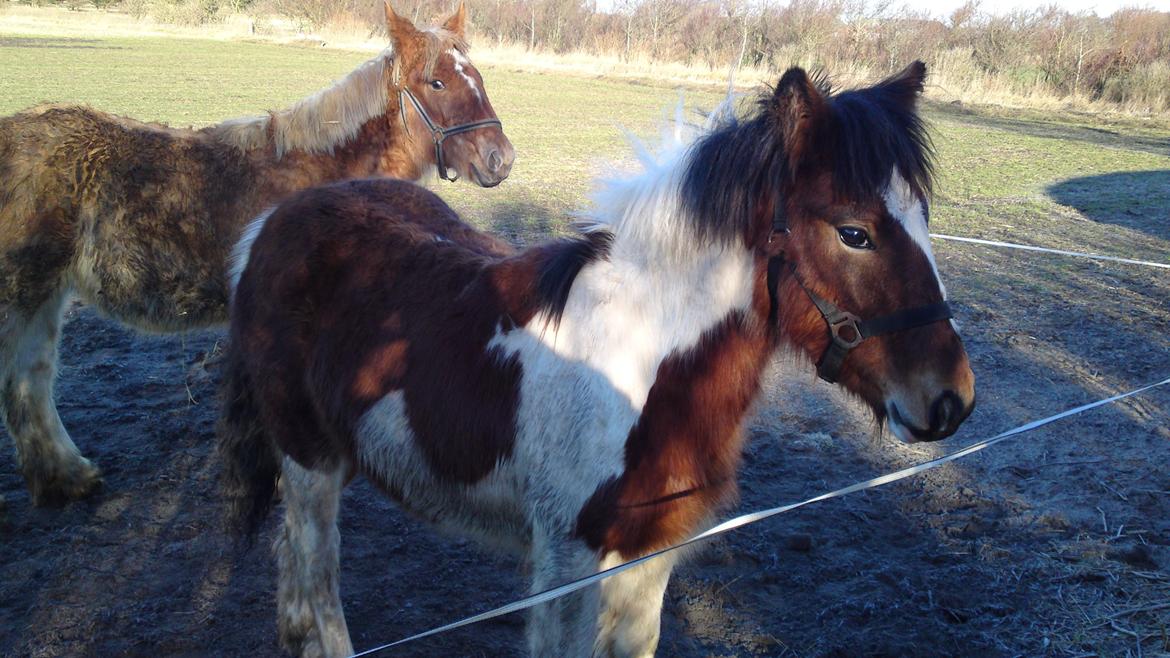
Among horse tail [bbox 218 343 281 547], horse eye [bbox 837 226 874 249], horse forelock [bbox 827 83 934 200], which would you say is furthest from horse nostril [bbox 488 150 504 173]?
horse eye [bbox 837 226 874 249]

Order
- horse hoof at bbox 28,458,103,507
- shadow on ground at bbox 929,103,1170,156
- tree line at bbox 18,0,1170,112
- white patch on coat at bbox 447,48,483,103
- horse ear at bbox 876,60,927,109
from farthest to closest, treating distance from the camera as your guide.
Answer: tree line at bbox 18,0,1170,112, shadow on ground at bbox 929,103,1170,156, white patch on coat at bbox 447,48,483,103, horse hoof at bbox 28,458,103,507, horse ear at bbox 876,60,927,109

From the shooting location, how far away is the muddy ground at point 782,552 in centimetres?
326

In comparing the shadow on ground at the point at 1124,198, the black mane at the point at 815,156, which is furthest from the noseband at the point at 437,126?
the shadow on ground at the point at 1124,198

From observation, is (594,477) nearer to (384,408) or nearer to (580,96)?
(384,408)

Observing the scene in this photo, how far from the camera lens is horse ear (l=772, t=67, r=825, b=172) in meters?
2.00

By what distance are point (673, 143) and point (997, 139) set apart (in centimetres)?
2013

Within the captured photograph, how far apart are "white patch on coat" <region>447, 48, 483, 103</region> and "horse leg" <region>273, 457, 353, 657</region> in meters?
3.42

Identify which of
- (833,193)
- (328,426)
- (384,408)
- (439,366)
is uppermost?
(833,193)

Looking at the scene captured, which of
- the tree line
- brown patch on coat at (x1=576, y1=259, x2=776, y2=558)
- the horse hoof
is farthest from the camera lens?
the tree line

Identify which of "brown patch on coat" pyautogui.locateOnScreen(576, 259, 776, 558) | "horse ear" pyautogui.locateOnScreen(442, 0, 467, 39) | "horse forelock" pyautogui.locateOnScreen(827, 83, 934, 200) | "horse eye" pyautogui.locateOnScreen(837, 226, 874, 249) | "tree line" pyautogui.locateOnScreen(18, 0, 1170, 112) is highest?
"tree line" pyautogui.locateOnScreen(18, 0, 1170, 112)

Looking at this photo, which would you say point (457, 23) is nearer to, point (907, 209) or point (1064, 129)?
point (907, 209)

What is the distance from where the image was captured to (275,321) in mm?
2951

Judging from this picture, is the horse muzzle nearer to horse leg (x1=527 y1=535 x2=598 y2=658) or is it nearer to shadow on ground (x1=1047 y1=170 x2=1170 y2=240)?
horse leg (x1=527 y1=535 x2=598 y2=658)

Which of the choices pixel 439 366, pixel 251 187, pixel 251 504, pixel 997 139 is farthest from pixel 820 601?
pixel 997 139
